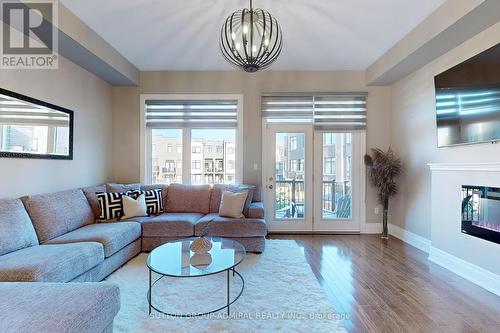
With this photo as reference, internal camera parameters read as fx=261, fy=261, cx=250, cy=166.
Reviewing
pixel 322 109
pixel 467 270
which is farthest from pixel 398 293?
pixel 322 109

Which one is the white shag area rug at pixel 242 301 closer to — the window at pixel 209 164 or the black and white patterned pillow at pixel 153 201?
the black and white patterned pillow at pixel 153 201

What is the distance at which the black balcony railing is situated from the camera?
458cm

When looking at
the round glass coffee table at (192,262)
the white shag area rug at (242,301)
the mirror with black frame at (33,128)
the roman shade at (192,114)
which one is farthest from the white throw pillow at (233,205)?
the mirror with black frame at (33,128)

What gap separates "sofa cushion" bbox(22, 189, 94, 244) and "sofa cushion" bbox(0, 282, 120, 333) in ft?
3.76

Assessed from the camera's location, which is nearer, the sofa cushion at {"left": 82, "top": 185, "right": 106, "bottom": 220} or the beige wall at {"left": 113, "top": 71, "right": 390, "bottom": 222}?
the sofa cushion at {"left": 82, "top": 185, "right": 106, "bottom": 220}

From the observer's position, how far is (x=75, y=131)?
3604 millimetres

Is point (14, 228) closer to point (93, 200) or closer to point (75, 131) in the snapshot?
point (93, 200)

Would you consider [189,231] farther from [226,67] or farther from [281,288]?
[226,67]

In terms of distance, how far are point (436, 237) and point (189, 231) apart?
122 inches

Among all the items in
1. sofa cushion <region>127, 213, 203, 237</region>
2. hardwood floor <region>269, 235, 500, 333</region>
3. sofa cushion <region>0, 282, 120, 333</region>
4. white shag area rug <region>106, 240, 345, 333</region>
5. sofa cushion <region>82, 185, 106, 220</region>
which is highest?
sofa cushion <region>82, 185, 106, 220</region>

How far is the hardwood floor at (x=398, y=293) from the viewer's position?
6.49 feet

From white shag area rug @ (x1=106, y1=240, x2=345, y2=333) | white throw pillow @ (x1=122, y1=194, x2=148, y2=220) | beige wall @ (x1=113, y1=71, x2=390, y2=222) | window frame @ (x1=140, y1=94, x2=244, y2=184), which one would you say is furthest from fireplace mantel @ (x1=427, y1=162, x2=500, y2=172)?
white throw pillow @ (x1=122, y1=194, x2=148, y2=220)

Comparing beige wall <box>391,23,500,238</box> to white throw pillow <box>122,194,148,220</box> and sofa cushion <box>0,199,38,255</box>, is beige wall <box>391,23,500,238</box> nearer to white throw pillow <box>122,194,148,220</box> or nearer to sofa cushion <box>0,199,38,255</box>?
white throw pillow <box>122,194,148,220</box>

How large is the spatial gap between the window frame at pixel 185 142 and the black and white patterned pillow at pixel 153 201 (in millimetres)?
769
